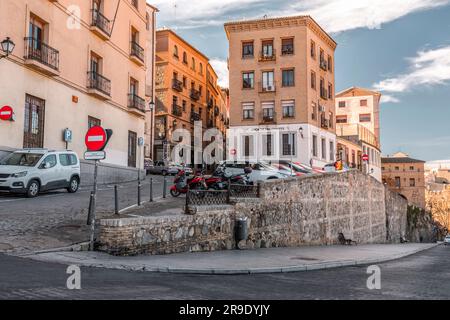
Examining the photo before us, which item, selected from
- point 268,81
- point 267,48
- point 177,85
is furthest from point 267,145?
point 177,85

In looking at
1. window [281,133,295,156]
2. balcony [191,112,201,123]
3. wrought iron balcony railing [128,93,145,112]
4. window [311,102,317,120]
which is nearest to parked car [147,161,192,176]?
wrought iron balcony railing [128,93,145,112]

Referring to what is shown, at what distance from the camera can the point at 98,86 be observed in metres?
25.4

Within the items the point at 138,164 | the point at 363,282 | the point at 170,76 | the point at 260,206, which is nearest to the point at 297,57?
the point at 170,76

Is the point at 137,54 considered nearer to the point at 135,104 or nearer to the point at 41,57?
the point at 135,104

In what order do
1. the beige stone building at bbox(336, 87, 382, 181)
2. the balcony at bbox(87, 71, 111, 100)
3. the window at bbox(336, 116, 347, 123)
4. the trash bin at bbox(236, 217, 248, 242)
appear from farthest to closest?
the window at bbox(336, 116, 347, 123)
the beige stone building at bbox(336, 87, 382, 181)
the balcony at bbox(87, 71, 111, 100)
the trash bin at bbox(236, 217, 248, 242)

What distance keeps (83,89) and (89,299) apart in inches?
805

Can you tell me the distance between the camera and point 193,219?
39.6ft

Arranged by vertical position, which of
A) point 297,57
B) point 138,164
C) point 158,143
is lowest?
point 138,164

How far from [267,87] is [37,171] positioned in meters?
27.3

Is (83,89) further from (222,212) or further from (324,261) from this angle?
(324,261)

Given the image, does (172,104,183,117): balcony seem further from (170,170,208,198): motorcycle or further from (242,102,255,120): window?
(170,170,208,198): motorcycle

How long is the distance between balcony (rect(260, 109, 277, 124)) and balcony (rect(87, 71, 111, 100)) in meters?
17.3

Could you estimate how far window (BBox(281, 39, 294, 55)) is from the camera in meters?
40.6
